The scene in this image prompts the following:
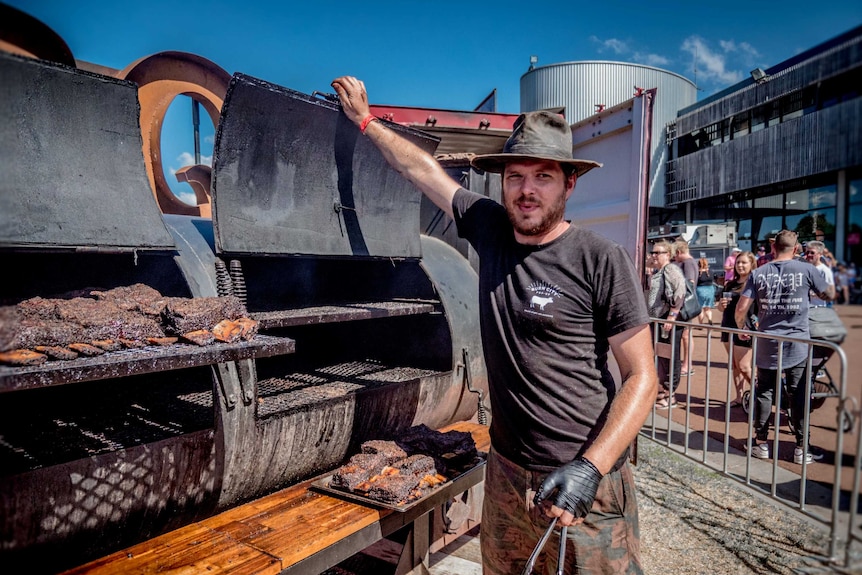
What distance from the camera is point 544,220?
2.19m

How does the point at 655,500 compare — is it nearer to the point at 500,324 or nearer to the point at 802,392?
the point at 802,392

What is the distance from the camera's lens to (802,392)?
3.12 meters

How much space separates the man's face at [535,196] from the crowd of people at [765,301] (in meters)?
0.78

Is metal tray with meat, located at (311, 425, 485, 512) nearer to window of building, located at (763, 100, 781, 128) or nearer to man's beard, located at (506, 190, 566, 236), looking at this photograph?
man's beard, located at (506, 190, 566, 236)

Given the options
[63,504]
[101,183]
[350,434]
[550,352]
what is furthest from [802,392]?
[101,183]

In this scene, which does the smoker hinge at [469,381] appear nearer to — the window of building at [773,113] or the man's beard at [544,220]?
the man's beard at [544,220]

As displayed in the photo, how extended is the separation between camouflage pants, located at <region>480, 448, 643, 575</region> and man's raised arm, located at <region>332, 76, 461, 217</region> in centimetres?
142

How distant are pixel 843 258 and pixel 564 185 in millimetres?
1516

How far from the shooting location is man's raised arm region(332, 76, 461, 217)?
283 cm

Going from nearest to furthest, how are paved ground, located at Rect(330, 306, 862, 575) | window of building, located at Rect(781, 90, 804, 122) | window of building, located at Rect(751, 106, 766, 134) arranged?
window of building, located at Rect(781, 90, 804, 122) → window of building, located at Rect(751, 106, 766, 134) → paved ground, located at Rect(330, 306, 862, 575)

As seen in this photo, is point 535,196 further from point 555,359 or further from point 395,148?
point 395,148

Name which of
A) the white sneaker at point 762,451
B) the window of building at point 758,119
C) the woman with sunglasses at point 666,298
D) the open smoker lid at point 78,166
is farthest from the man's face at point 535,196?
the woman with sunglasses at point 666,298

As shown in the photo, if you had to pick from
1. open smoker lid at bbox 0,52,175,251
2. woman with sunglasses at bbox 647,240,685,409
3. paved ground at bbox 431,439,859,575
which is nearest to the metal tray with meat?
paved ground at bbox 431,439,859,575

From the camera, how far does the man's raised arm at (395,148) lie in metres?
2.83
